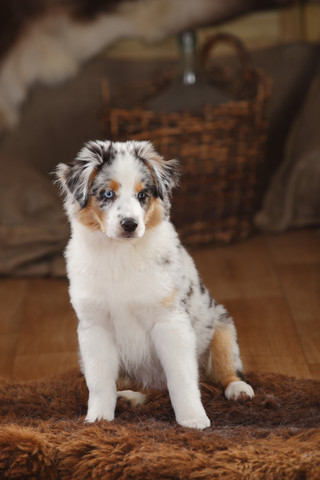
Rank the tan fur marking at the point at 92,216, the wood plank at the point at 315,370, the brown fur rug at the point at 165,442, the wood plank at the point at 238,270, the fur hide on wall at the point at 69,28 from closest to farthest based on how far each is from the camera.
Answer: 1. the brown fur rug at the point at 165,442
2. the tan fur marking at the point at 92,216
3. the wood plank at the point at 315,370
4. the wood plank at the point at 238,270
5. the fur hide on wall at the point at 69,28

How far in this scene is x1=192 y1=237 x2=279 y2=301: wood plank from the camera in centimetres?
330

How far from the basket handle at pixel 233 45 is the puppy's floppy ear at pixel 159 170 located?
2070 mm

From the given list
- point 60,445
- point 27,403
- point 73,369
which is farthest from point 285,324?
point 60,445

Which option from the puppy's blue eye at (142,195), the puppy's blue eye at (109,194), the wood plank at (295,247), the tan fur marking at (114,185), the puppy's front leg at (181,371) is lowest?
the wood plank at (295,247)

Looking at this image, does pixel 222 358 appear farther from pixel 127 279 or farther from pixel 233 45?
pixel 233 45

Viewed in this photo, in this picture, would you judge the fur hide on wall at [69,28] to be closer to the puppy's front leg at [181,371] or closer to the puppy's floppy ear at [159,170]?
the puppy's floppy ear at [159,170]

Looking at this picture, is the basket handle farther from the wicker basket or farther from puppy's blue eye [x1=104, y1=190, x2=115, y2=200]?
puppy's blue eye [x1=104, y1=190, x2=115, y2=200]

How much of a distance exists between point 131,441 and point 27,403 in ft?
1.71

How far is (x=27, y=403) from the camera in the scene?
2271 millimetres

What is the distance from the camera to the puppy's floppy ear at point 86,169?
1997 millimetres

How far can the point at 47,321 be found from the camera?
3094 mm

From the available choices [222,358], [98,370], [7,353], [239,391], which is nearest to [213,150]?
[7,353]

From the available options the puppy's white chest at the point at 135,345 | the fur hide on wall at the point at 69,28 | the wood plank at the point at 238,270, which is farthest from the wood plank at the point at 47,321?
the fur hide on wall at the point at 69,28

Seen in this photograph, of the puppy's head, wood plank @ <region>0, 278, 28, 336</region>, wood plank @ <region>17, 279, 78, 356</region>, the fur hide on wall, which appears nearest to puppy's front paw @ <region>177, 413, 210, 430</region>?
the puppy's head
